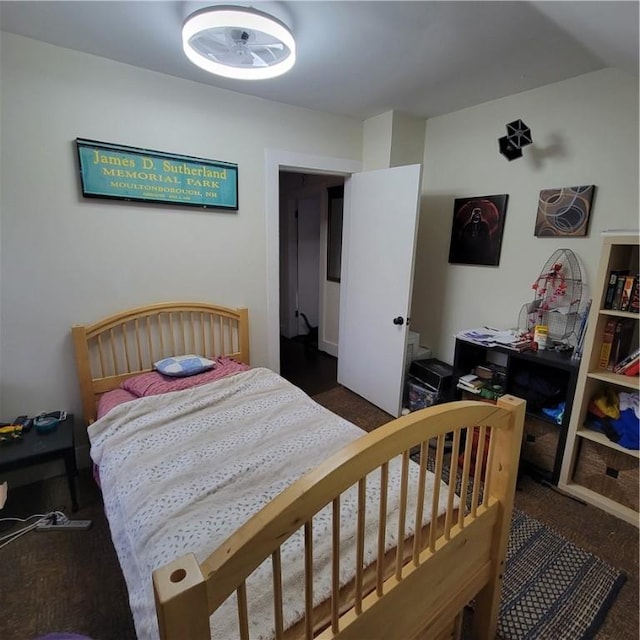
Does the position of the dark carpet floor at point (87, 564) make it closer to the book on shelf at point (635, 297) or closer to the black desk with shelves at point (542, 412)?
the black desk with shelves at point (542, 412)

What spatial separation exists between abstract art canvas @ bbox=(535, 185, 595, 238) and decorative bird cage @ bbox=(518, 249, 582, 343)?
14 centimetres

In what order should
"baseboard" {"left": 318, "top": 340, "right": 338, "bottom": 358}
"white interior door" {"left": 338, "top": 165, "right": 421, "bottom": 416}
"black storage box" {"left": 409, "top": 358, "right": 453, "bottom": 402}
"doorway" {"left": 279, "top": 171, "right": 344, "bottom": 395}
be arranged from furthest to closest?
"baseboard" {"left": 318, "top": 340, "right": 338, "bottom": 358} → "doorway" {"left": 279, "top": 171, "right": 344, "bottom": 395} → "black storage box" {"left": 409, "top": 358, "right": 453, "bottom": 402} → "white interior door" {"left": 338, "top": 165, "right": 421, "bottom": 416}

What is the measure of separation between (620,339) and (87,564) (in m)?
2.92

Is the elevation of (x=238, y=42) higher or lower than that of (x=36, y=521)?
higher

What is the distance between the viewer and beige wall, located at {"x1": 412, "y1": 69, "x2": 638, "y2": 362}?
2.02 metres

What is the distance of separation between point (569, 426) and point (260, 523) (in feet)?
6.73

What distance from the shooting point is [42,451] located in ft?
5.78

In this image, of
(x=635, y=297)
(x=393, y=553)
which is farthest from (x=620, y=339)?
(x=393, y=553)

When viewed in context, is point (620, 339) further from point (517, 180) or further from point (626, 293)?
point (517, 180)

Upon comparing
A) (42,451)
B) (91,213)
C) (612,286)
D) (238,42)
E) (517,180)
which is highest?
(238,42)

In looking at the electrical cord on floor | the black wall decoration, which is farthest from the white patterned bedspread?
the black wall decoration

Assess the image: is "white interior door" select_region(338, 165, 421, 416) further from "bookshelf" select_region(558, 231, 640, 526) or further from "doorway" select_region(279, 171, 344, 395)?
"bookshelf" select_region(558, 231, 640, 526)

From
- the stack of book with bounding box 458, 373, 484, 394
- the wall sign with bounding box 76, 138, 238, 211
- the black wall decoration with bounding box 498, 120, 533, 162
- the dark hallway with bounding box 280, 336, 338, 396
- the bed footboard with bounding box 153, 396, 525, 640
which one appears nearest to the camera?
the bed footboard with bounding box 153, 396, 525, 640

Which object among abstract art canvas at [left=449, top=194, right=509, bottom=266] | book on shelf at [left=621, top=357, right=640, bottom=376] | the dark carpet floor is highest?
abstract art canvas at [left=449, top=194, right=509, bottom=266]
